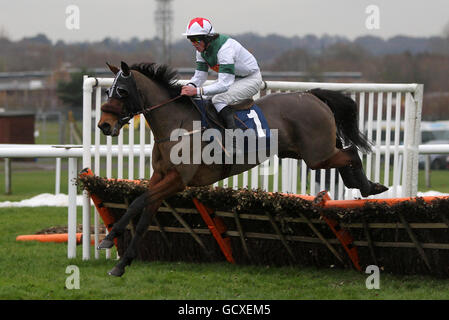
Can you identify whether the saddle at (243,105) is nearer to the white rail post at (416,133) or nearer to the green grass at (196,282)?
the green grass at (196,282)

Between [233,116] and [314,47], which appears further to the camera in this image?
[314,47]

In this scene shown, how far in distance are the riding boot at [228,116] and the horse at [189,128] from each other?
0.65 feet

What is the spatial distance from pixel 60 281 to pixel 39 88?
27.8 m

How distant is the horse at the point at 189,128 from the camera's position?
18.0 feet

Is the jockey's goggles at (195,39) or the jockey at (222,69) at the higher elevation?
the jockey's goggles at (195,39)

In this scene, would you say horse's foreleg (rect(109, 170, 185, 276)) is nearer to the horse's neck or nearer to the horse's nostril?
the horse's neck

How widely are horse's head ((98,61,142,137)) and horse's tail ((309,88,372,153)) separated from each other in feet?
5.62

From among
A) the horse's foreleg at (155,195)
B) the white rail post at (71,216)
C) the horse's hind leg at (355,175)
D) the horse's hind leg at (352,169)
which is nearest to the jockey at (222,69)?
the horse's foreleg at (155,195)

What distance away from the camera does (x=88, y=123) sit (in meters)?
6.62

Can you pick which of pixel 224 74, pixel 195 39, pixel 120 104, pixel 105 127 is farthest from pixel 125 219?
pixel 195 39

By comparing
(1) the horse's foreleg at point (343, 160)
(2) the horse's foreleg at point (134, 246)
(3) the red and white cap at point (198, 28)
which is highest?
(3) the red and white cap at point (198, 28)

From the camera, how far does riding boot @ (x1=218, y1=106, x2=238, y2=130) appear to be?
5.71m
